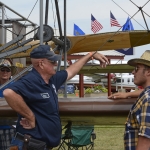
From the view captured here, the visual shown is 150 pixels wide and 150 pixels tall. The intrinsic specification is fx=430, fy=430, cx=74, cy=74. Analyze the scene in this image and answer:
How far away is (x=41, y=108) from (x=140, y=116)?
1.02 m

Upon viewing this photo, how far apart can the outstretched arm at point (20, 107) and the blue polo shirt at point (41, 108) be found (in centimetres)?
5

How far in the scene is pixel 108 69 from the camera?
14.5 metres

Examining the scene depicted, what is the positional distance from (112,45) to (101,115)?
5395 mm

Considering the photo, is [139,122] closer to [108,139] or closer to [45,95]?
[45,95]

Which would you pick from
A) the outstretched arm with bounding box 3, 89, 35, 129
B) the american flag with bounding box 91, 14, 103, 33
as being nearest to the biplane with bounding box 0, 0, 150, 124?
the outstretched arm with bounding box 3, 89, 35, 129

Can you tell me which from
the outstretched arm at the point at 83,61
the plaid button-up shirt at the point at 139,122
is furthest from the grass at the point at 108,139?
the plaid button-up shirt at the point at 139,122

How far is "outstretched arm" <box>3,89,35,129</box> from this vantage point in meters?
3.24

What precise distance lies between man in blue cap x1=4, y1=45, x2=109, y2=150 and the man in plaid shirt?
794 millimetres

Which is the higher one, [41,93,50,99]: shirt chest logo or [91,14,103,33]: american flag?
[91,14,103,33]: american flag

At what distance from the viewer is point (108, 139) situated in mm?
9109

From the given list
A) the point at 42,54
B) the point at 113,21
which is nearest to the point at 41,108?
the point at 42,54

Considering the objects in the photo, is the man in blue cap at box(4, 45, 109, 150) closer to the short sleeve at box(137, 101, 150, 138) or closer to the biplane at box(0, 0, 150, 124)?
the biplane at box(0, 0, 150, 124)

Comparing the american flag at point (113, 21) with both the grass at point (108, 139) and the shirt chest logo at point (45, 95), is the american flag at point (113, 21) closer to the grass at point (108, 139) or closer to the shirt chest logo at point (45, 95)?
the grass at point (108, 139)

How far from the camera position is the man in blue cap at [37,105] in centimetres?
332
